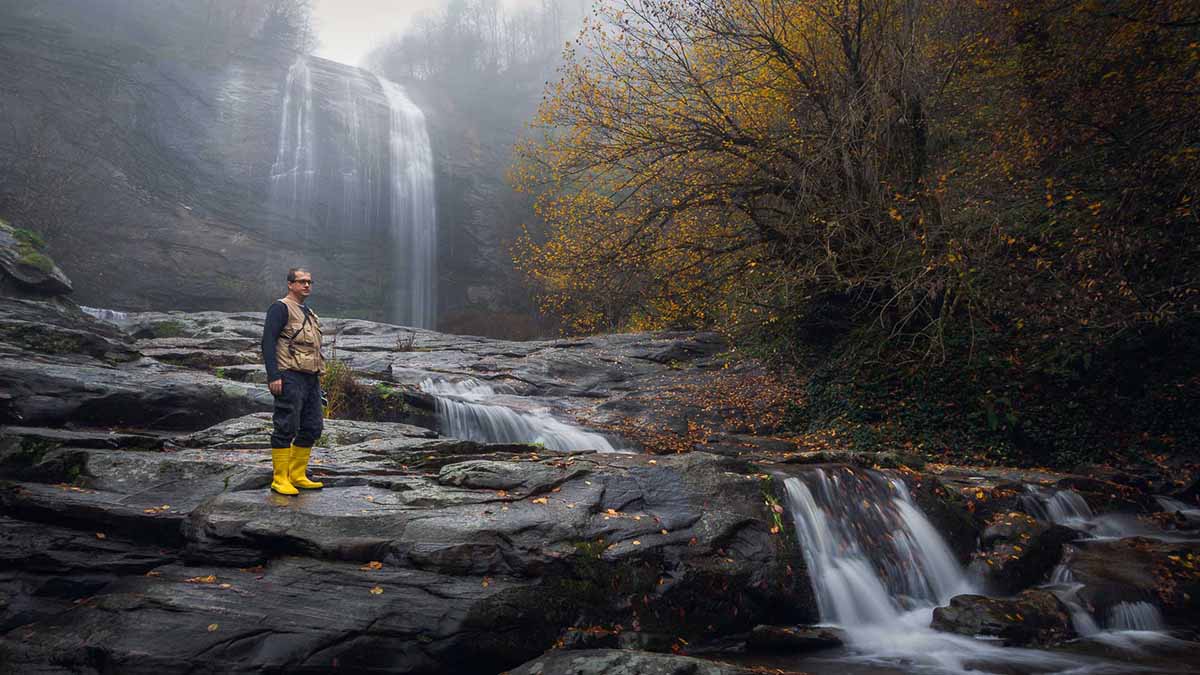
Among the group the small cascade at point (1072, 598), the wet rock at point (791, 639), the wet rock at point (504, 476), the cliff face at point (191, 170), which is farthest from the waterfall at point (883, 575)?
the cliff face at point (191, 170)

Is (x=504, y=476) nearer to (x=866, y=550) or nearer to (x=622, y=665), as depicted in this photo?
(x=622, y=665)

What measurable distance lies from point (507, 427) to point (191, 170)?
23830mm

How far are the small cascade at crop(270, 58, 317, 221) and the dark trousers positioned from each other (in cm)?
2719

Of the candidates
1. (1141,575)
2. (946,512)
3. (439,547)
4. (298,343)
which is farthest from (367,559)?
(1141,575)

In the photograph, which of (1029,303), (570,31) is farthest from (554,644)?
(570,31)

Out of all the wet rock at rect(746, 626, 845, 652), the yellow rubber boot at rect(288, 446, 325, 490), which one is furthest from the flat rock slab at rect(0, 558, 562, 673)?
the wet rock at rect(746, 626, 845, 652)

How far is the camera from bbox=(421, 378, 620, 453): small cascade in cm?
1167

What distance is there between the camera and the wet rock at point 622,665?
14.4 feet

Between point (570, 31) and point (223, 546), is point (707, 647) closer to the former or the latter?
point (223, 546)

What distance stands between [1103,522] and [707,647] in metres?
6.14

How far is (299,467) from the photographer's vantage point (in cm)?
605

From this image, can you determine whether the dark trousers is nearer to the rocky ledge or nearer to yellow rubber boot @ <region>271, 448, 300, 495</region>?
yellow rubber boot @ <region>271, 448, 300, 495</region>

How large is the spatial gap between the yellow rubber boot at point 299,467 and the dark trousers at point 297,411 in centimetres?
7

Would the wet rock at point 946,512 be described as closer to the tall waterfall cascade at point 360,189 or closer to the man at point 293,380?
the man at point 293,380
